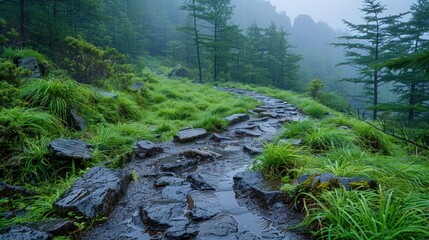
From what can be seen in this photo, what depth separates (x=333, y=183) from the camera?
2312mm

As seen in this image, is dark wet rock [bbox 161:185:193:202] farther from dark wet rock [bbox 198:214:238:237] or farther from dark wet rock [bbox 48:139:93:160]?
dark wet rock [bbox 48:139:93:160]

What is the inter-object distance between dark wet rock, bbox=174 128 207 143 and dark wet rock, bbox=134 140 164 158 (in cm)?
68

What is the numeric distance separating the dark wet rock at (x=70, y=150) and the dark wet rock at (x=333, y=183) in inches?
116

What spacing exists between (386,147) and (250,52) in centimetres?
2657

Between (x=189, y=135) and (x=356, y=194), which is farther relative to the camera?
(x=189, y=135)

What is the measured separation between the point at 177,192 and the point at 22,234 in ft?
4.85

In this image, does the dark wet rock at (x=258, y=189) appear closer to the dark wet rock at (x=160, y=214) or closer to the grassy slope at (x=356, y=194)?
the grassy slope at (x=356, y=194)

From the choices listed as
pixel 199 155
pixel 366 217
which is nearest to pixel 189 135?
pixel 199 155

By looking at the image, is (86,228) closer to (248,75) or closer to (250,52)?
(248,75)

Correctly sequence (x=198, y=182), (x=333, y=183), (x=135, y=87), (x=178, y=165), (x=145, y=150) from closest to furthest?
1. (x=333, y=183)
2. (x=198, y=182)
3. (x=178, y=165)
4. (x=145, y=150)
5. (x=135, y=87)

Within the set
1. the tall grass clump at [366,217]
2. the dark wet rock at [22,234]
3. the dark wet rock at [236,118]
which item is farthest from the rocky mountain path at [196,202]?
the dark wet rock at [236,118]

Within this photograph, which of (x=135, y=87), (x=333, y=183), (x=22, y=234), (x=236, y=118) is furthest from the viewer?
(x=135, y=87)

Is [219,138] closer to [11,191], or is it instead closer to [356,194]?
[356,194]

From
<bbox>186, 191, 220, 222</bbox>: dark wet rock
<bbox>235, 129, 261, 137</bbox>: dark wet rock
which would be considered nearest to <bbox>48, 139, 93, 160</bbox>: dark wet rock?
<bbox>186, 191, 220, 222</bbox>: dark wet rock
